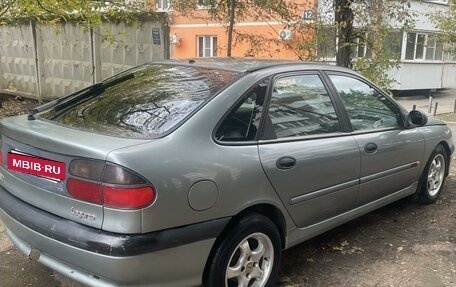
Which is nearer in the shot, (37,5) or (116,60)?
(37,5)

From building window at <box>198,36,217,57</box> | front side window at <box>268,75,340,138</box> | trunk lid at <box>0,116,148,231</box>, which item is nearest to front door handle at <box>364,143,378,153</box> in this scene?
front side window at <box>268,75,340,138</box>

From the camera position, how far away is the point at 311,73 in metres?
3.67

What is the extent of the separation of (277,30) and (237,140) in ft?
21.2

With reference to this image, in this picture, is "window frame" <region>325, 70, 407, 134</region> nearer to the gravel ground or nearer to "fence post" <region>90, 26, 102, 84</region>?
the gravel ground

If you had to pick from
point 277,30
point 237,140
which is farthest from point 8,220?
point 277,30

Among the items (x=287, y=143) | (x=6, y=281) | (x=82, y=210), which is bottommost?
(x=6, y=281)

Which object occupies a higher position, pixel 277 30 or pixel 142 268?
pixel 277 30

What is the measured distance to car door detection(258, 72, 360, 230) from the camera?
3117 mm

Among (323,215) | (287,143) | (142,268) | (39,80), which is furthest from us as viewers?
(39,80)

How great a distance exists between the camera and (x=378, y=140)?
3980 mm

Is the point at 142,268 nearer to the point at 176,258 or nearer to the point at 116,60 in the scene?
the point at 176,258

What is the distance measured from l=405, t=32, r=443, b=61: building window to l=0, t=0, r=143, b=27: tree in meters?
14.8

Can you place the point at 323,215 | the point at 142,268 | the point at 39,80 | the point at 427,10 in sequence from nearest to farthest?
the point at 142,268, the point at 323,215, the point at 39,80, the point at 427,10

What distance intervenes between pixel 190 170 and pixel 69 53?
8.63 m
